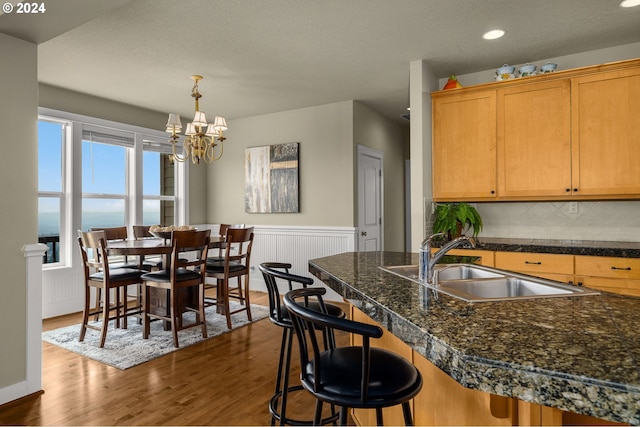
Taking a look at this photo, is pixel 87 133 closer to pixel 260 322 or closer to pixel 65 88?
pixel 65 88

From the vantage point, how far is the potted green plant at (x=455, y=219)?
3.54m

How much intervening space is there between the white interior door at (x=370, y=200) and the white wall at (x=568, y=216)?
1.66 meters

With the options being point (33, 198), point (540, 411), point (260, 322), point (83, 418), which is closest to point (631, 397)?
point (540, 411)

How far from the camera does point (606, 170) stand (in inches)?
122

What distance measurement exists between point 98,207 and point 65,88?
1.44 metres

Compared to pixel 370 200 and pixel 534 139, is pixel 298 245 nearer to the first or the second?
pixel 370 200

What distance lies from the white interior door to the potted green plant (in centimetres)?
165

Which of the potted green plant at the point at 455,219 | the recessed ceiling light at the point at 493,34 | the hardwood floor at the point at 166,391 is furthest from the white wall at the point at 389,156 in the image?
the hardwood floor at the point at 166,391

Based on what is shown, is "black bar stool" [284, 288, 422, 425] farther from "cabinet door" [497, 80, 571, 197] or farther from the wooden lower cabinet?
"cabinet door" [497, 80, 571, 197]

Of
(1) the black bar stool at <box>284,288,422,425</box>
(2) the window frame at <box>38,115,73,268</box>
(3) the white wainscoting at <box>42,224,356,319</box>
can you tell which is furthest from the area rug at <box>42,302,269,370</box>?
(1) the black bar stool at <box>284,288,422,425</box>

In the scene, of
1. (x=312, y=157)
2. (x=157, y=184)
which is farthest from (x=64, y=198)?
(x=312, y=157)

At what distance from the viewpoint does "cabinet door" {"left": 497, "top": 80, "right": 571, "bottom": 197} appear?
3.25 meters

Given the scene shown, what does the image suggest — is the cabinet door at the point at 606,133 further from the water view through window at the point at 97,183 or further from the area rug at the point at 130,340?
the water view through window at the point at 97,183

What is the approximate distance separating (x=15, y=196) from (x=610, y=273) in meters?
4.09
